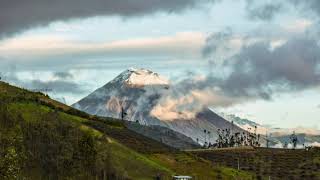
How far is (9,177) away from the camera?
14075 centimetres

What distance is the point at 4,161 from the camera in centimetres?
13725

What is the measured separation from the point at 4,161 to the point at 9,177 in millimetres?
5185
